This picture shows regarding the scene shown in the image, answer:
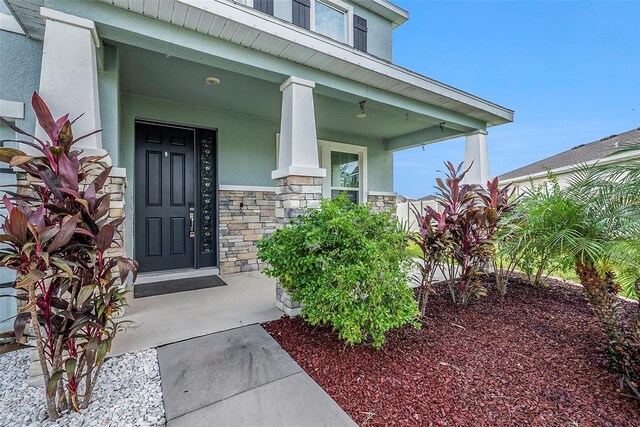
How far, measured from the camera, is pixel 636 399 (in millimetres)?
1943

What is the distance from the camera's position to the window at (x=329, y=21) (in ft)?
18.4

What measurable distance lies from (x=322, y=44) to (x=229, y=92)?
1.80 metres

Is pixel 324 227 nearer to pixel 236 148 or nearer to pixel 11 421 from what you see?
pixel 11 421

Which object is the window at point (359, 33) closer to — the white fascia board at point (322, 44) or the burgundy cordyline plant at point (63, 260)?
the white fascia board at point (322, 44)

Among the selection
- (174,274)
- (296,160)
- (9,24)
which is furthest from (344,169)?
(9,24)

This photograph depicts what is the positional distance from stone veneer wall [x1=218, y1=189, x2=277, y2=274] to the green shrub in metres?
2.46

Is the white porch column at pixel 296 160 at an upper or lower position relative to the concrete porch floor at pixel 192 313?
upper

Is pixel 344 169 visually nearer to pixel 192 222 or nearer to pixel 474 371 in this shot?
pixel 192 222

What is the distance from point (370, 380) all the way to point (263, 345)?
105 cm

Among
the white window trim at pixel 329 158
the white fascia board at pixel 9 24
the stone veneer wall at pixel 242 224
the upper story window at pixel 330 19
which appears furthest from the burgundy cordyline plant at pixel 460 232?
the white fascia board at pixel 9 24

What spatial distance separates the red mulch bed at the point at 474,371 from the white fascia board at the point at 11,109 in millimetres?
3391

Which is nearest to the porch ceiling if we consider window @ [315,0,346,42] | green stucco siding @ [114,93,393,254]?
green stucco siding @ [114,93,393,254]

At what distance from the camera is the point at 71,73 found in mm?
2430

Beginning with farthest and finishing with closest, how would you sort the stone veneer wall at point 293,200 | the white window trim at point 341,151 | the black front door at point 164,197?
the white window trim at point 341,151 → the black front door at point 164,197 → the stone veneer wall at point 293,200
